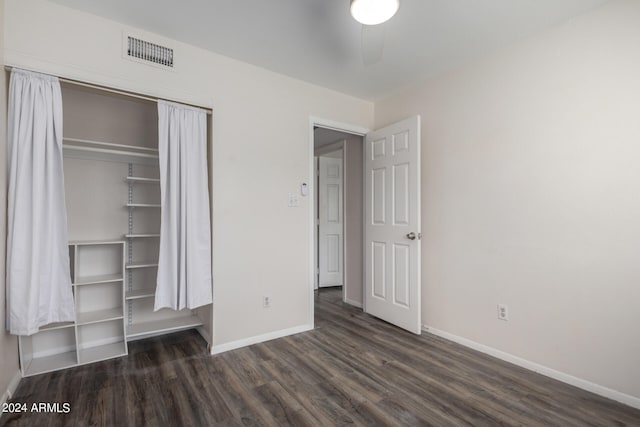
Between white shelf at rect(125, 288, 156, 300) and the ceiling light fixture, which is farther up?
the ceiling light fixture

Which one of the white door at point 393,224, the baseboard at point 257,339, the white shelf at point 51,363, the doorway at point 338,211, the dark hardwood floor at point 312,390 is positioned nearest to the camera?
the dark hardwood floor at point 312,390

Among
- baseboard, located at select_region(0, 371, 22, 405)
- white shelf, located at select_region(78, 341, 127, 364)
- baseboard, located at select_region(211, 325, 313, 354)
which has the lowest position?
baseboard, located at select_region(211, 325, 313, 354)

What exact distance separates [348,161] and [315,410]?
2.94 meters

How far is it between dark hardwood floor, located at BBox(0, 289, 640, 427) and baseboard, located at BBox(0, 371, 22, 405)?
5 cm

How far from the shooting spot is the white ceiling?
1979 mm

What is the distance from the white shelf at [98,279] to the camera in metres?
2.38

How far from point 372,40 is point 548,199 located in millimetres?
1657

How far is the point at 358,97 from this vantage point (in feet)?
11.6

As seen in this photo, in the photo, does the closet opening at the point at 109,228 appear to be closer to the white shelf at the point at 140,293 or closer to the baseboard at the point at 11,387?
the white shelf at the point at 140,293

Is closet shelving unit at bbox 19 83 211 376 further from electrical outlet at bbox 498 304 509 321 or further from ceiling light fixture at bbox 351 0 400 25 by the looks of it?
electrical outlet at bbox 498 304 509 321

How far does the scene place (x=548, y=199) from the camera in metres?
2.21

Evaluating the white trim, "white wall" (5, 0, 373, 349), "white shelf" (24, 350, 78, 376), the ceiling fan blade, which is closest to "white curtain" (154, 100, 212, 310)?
"white wall" (5, 0, 373, 349)

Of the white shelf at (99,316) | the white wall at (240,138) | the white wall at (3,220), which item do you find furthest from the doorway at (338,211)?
the white wall at (3,220)

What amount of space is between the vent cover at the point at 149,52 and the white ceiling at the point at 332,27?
0.11 meters
